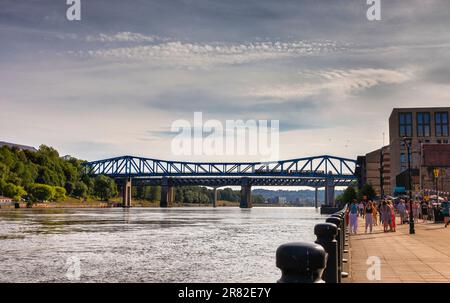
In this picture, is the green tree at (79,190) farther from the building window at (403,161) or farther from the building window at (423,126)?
the building window at (423,126)

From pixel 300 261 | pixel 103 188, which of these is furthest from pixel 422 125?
pixel 300 261

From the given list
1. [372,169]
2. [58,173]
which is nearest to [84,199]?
[58,173]

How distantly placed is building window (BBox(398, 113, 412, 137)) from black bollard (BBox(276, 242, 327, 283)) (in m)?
149

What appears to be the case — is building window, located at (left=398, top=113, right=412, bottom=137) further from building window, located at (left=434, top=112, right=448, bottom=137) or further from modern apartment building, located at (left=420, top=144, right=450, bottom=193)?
modern apartment building, located at (left=420, top=144, right=450, bottom=193)

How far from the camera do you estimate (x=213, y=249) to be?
84.2ft

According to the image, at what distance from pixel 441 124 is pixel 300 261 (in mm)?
153258

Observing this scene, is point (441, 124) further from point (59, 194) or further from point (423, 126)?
point (59, 194)

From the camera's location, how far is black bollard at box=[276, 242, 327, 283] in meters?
4.94

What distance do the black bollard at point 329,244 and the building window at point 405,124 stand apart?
5717 inches

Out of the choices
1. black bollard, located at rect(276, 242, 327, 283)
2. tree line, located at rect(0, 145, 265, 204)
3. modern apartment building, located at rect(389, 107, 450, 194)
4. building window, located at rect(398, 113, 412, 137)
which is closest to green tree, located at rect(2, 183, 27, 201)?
tree line, located at rect(0, 145, 265, 204)

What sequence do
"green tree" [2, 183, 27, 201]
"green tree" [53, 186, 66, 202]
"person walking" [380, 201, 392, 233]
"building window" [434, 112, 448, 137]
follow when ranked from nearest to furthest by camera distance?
"person walking" [380, 201, 392, 233] → "green tree" [2, 183, 27, 201] → "building window" [434, 112, 448, 137] → "green tree" [53, 186, 66, 202]

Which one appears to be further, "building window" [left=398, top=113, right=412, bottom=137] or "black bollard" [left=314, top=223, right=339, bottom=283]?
"building window" [left=398, top=113, right=412, bottom=137]

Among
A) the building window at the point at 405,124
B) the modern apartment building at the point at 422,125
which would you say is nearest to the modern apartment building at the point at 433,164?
the modern apartment building at the point at 422,125

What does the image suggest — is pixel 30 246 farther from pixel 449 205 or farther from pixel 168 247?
pixel 449 205
